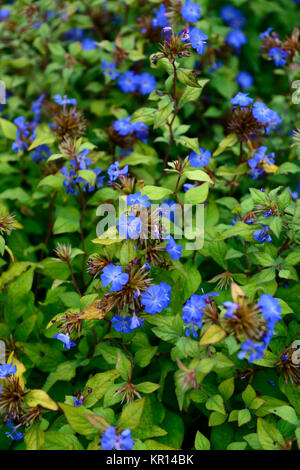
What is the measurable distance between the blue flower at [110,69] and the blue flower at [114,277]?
149 centimetres

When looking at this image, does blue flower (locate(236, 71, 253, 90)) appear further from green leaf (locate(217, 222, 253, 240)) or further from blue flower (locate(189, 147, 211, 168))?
green leaf (locate(217, 222, 253, 240))

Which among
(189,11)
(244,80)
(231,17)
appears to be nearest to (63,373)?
(189,11)

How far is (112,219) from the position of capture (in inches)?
80.7

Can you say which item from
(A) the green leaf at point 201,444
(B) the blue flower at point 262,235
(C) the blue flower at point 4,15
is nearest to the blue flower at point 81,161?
(B) the blue flower at point 262,235

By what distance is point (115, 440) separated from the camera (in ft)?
4.81

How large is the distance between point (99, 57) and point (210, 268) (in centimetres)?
153

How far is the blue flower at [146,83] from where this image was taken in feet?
8.87

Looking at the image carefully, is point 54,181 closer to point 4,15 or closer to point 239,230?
point 239,230

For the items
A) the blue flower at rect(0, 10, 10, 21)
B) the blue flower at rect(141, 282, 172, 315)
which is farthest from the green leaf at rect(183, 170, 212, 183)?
the blue flower at rect(0, 10, 10, 21)

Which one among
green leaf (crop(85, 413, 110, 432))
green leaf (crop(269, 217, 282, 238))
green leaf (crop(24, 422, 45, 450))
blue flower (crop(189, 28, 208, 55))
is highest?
blue flower (crop(189, 28, 208, 55))

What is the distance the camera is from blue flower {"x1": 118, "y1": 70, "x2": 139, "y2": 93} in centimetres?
273

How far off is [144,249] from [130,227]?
0.14m
